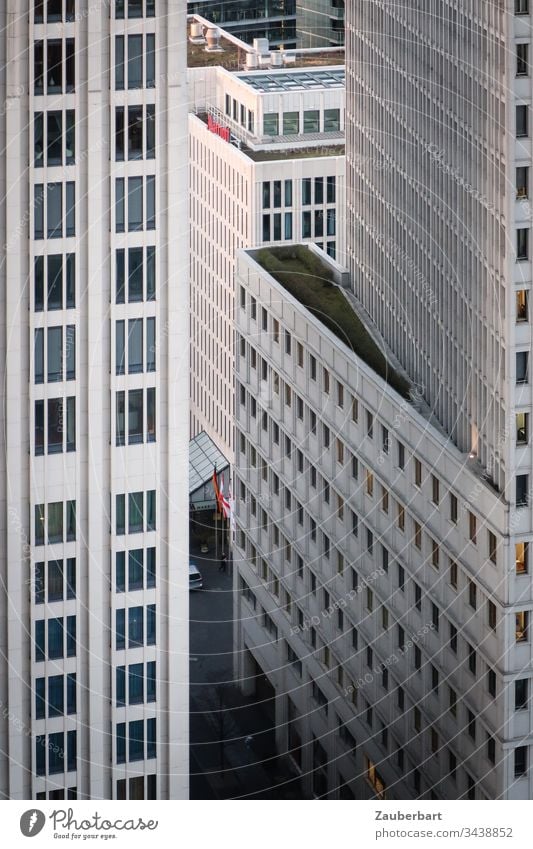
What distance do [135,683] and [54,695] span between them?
1.99 metres

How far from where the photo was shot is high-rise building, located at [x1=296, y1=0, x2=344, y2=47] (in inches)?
5084

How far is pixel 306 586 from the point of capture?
7338cm

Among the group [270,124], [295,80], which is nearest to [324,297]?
[270,124]

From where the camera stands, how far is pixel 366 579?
68.1 meters

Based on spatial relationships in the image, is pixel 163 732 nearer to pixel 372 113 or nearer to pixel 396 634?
pixel 396 634

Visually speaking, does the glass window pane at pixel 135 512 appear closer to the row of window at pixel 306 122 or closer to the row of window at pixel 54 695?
the row of window at pixel 54 695

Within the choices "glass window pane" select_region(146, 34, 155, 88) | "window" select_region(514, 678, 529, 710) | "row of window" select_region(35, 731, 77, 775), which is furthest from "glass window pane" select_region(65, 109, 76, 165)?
"window" select_region(514, 678, 529, 710)

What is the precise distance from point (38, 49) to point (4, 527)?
446 inches

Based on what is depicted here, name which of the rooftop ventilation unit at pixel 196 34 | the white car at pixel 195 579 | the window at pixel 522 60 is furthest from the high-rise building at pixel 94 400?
the rooftop ventilation unit at pixel 196 34

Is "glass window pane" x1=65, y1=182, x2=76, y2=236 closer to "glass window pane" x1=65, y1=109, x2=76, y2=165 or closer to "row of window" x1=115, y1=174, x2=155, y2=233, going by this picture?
"glass window pane" x1=65, y1=109, x2=76, y2=165

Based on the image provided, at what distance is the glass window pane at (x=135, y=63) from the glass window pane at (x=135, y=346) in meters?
5.51

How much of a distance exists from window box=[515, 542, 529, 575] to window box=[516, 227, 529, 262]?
297 inches

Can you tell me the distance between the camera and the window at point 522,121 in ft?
181

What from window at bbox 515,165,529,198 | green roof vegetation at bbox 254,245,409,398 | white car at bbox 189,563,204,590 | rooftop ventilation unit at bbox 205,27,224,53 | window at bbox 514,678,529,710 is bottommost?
white car at bbox 189,563,204,590
